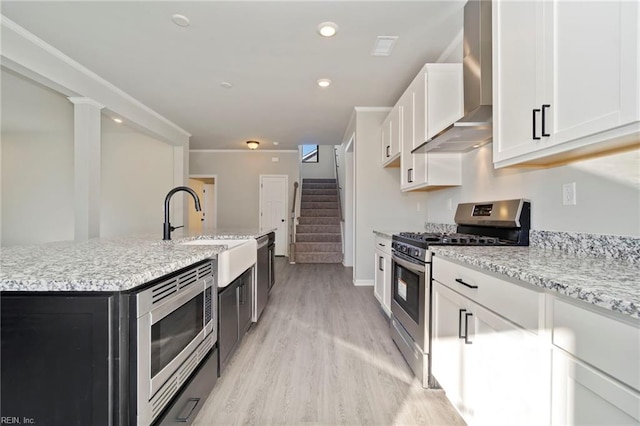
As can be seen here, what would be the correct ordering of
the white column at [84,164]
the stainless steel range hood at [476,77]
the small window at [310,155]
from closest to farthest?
1. the stainless steel range hood at [476,77]
2. the white column at [84,164]
3. the small window at [310,155]

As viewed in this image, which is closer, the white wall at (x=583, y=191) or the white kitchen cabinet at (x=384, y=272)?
the white wall at (x=583, y=191)

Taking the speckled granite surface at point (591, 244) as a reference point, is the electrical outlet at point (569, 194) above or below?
above

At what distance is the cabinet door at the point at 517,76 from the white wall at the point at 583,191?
0.36 meters

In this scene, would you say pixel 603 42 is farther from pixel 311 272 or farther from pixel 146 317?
pixel 311 272

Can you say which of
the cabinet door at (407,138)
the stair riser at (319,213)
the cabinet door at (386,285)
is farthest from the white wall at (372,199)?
the stair riser at (319,213)

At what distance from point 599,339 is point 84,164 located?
14.8ft

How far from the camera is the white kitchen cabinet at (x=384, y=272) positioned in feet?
9.50

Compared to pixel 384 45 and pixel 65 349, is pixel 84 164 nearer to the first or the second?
pixel 65 349

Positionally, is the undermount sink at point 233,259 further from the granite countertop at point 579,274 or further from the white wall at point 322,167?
the white wall at point 322,167

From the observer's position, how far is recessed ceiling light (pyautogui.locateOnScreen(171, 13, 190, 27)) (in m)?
2.36

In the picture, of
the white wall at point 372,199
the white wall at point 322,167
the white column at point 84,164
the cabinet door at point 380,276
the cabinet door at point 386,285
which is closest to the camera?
the cabinet door at point 386,285

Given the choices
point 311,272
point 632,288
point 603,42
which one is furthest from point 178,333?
point 311,272

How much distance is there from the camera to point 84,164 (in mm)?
3482

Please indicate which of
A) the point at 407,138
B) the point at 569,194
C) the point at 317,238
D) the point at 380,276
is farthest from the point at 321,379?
the point at 317,238
